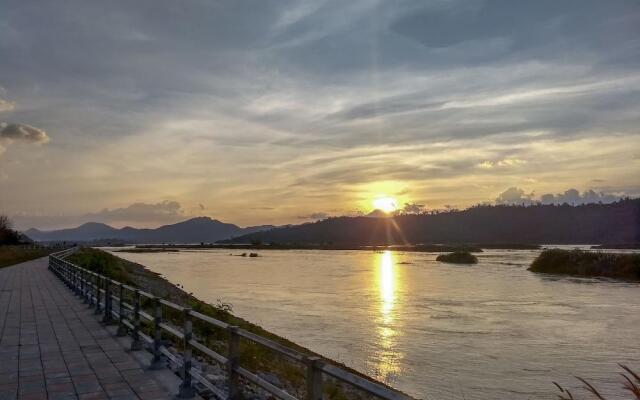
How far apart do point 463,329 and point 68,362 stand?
18.2 metres

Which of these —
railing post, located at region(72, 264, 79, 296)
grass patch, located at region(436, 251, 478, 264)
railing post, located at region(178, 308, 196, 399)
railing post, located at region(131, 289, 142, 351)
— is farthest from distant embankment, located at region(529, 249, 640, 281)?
railing post, located at region(178, 308, 196, 399)

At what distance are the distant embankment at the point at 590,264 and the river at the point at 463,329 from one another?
27.9 ft

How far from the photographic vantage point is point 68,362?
35.5 feet

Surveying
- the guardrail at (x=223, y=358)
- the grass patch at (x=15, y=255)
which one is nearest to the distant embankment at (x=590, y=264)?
the guardrail at (x=223, y=358)

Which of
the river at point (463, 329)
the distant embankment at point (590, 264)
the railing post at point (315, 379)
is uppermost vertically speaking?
the railing post at point (315, 379)

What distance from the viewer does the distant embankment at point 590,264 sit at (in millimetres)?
Result: 53562

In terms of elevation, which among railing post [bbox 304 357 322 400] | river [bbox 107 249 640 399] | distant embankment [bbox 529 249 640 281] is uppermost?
railing post [bbox 304 357 322 400]

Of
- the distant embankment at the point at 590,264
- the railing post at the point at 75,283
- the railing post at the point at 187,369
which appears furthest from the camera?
the distant embankment at the point at 590,264

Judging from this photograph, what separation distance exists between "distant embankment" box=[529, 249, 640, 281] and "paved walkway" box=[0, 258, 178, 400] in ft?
166

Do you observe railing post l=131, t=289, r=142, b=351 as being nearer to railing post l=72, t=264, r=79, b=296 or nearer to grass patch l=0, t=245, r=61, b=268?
railing post l=72, t=264, r=79, b=296

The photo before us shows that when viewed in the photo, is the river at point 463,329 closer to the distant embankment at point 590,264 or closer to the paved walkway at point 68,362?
the paved walkway at point 68,362

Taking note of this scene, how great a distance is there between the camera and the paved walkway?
8648 millimetres

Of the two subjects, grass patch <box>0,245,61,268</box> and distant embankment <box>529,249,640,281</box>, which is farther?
grass patch <box>0,245,61,268</box>

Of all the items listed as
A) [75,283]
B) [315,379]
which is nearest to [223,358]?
[315,379]
